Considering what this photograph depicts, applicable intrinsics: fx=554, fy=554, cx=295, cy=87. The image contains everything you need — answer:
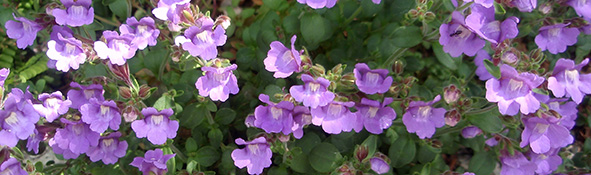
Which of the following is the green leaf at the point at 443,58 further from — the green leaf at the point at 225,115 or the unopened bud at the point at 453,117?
the green leaf at the point at 225,115

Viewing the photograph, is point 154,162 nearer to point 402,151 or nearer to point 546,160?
point 402,151

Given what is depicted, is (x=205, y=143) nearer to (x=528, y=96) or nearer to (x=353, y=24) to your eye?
(x=353, y=24)

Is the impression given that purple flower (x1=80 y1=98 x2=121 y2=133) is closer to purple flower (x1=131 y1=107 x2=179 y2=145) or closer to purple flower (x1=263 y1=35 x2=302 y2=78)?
purple flower (x1=131 y1=107 x2=179 y2=145)

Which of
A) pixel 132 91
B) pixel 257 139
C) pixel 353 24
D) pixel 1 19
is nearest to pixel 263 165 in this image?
pixel 257 139

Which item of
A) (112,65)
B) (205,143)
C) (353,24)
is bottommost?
(205,143)

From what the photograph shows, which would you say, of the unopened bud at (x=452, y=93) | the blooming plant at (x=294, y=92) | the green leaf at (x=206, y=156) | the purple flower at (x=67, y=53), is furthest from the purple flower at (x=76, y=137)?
the unopened bud at (x=452, y=93)

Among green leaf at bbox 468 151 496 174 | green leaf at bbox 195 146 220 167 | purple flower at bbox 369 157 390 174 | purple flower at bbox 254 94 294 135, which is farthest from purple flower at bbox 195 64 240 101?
green leaf at bbox 468 151 496 174

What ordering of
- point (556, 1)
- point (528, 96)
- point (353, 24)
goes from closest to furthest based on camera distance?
1. point (528, 96)
2. point (556, 1)
3. point (353, 24)
